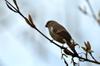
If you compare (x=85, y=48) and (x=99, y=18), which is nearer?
(x=85, y=48)

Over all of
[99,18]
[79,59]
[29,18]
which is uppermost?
[99,18]

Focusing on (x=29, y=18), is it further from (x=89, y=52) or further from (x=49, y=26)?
(x=89, y=52)

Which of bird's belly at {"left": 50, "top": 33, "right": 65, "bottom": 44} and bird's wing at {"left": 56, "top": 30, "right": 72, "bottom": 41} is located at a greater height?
bird's wing at {"left": 56, "top": 30, "right": 72, "bottom": 41}

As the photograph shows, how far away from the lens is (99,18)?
2.85m

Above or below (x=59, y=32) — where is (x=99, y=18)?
above

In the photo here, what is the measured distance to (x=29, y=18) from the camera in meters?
1.09

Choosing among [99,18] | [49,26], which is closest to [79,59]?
[49,26]

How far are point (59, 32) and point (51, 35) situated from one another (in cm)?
4

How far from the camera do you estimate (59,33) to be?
3.28 ft

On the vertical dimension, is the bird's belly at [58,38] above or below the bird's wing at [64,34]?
below

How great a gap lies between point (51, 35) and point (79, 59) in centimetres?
11

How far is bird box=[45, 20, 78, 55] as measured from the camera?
3.26 ft

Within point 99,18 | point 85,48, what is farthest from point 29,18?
point 99,18

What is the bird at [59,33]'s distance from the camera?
995 millimetres
